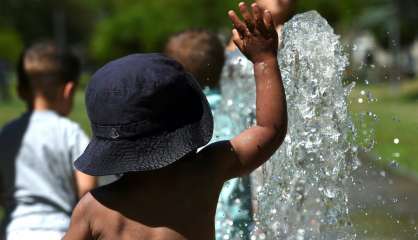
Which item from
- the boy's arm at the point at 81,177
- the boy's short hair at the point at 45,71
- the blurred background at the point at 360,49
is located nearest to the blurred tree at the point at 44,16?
the blurred background at the point at 360,49

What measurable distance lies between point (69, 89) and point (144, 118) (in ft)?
5.09

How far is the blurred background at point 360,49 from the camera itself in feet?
11.8

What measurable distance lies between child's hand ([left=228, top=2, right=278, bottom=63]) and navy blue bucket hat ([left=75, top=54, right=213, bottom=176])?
0.20 m

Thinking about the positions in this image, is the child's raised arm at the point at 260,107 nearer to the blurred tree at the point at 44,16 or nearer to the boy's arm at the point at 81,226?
the boy's arm at the point at 81,226

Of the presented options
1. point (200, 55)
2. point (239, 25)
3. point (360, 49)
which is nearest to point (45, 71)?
point (200, 55)

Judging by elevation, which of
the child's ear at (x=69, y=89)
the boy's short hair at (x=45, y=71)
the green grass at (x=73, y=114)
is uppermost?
the boy's short hair at (x=45, y=71)

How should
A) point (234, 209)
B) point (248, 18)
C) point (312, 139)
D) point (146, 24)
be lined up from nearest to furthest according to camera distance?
point (248, 18) < point (312, 139) < point (234, 209) < point (146, 24)

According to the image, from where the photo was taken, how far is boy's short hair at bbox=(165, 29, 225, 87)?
10.3 ft

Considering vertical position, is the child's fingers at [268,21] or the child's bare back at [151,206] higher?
the child's fingers at [268,21]

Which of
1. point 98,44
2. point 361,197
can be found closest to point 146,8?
point 98,44

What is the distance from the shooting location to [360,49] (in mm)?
3162

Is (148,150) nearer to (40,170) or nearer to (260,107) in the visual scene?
(260,107)

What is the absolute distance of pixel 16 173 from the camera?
3.09 metres

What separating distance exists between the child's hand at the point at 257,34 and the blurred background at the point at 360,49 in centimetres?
70
